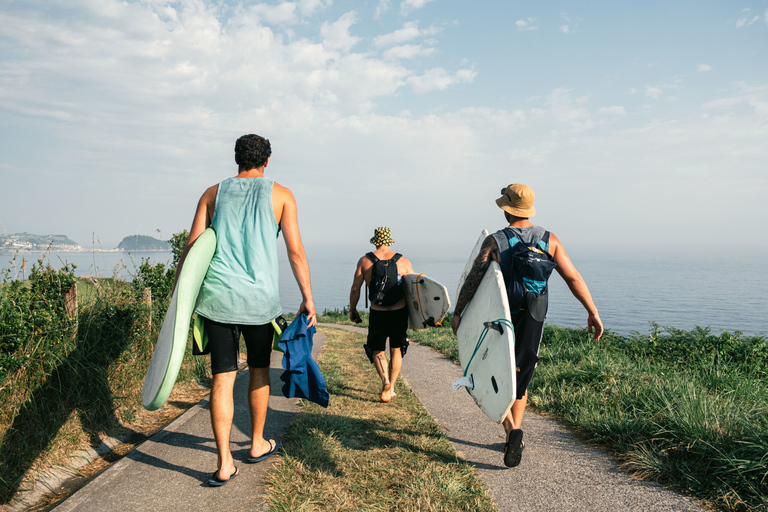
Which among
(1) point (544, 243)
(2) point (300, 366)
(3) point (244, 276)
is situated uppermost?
(1) point (544, 243)

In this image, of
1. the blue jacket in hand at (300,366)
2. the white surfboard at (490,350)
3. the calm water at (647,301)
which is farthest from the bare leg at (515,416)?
the calm water at (647,301)

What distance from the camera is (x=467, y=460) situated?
3.28m

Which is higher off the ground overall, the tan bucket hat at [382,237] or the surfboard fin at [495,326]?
A: the tan bucket hat at [382,237]

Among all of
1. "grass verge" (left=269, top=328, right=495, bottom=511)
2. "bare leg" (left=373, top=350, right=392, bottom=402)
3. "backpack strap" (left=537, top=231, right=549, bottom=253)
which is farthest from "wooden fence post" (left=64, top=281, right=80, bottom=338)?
"backpack strap" (left=537, top=231, right=549, bottom=253)

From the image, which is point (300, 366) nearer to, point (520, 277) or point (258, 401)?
point (258, 401)

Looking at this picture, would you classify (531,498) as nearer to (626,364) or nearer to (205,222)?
(205,222)

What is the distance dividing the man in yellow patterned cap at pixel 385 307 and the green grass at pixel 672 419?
1573 millimetres

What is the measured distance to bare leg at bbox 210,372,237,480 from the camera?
2736mm

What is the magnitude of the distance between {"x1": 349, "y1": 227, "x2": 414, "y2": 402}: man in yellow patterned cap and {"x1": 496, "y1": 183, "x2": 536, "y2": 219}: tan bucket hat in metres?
1.80

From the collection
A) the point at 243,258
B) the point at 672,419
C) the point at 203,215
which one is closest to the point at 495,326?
the point at 672,419

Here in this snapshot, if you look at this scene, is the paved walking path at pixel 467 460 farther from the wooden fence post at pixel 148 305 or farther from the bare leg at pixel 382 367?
Answer: the wooden fence post at pixel 148 305

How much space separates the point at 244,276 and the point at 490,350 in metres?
1.72

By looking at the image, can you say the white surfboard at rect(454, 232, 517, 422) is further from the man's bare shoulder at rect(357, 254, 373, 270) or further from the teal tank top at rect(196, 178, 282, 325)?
the man's bare shoulder at rect(357, 254, 373, 270)

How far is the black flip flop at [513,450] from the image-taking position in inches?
119
